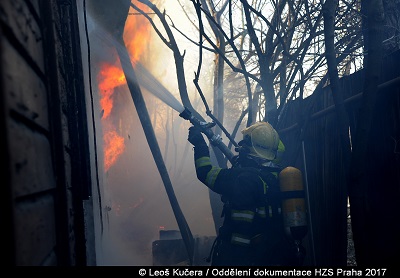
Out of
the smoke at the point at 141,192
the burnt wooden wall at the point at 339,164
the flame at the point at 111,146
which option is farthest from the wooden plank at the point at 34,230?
the flame at the point at 111,146

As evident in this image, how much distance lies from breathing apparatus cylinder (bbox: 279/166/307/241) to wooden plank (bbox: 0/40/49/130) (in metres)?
2.56

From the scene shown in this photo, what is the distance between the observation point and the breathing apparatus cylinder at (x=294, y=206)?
327 centimetres

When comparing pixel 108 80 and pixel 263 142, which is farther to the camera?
pixel 108 80

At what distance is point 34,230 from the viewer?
3.27 feet

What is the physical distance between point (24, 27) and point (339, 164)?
3.16 meters

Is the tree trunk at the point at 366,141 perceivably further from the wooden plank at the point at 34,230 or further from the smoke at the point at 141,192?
the smoke at the point at 141,192

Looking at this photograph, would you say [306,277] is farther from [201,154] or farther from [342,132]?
[201,154]

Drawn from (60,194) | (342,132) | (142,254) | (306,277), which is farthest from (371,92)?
(142,254)

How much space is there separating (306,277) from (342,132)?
48.4 inches

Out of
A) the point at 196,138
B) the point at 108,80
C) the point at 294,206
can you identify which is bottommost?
the point at 294,206

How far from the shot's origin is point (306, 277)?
2.54m

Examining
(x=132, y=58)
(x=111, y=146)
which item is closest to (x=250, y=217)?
(x=132, y=58)

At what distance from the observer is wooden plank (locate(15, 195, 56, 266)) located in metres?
0.86

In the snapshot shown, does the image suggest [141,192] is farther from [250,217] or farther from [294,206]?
[294,206]
